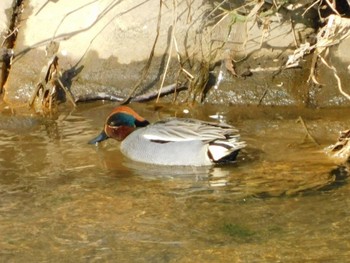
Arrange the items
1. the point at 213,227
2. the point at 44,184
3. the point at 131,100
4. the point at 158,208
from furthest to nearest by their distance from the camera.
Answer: the point at 131,100
the point at 44,184
the point at 158,208
the point at 213,227

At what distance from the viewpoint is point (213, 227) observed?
504 cm

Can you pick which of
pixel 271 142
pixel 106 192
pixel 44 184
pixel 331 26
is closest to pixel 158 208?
pixel 106 192

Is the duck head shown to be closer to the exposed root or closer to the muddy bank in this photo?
the muddy bank

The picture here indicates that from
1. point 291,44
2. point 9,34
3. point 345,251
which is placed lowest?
point 345,251

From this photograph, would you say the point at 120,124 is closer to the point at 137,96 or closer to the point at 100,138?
the point at 100,138

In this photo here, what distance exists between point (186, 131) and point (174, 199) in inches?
40.0

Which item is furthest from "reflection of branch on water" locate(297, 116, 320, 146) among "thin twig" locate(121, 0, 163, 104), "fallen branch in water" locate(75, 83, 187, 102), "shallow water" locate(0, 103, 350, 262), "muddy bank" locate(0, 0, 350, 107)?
"thin twig" locate(121, 0, 163, 104)

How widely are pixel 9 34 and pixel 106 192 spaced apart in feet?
9.33

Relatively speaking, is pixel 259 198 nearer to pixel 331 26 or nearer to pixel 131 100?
pixel 331 26

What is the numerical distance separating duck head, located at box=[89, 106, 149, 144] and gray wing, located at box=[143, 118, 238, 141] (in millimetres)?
Answer: 303

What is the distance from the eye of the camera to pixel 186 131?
255 inches

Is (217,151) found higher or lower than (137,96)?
lower

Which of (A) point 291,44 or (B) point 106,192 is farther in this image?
(A) point 291,44

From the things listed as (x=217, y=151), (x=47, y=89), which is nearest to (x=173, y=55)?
(x=47, y=89)
